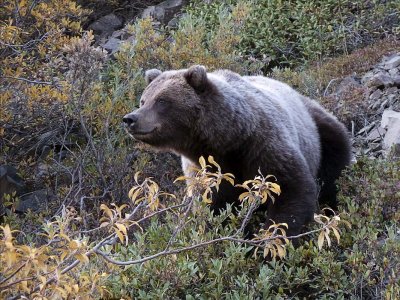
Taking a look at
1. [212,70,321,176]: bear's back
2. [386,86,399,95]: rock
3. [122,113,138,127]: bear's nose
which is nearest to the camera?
[122,113,138,127]: bear's nose

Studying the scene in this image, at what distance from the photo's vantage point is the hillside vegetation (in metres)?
3.88

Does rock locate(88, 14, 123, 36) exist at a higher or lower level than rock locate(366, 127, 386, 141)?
lower

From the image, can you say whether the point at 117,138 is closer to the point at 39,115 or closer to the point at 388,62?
the point at 39,115

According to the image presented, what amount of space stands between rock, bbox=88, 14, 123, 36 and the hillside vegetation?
11.8 inches

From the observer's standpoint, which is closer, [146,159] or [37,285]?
[37,285]

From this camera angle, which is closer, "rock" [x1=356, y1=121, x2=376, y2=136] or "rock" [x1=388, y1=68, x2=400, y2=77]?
"rock" [x1=356, y1=121, x2=376, y2=136]

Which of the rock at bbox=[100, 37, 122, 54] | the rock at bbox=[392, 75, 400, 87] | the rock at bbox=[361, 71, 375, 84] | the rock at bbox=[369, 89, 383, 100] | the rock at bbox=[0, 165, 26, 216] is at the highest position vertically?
the rock at bbox=[392, 75, 400, 87]

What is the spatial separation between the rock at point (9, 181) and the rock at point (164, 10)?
5275 millimetres

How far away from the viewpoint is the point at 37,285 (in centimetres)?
335

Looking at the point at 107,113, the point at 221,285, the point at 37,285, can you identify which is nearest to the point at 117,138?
the point at 107,113

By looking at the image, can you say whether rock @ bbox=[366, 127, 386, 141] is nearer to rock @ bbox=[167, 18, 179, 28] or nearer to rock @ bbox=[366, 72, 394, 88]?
rock @ bbox=[366, 72, 394, 88]

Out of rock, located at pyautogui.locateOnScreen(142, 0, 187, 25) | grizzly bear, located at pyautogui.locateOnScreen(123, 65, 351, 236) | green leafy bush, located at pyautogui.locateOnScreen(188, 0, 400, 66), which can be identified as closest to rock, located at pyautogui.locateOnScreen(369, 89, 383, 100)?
green leafy bush, located at pyautogui.locateOnScreen(188, 0, 400, 66)

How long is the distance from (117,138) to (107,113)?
0.39 metres

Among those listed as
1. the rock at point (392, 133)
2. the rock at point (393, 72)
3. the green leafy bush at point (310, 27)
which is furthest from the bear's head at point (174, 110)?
the green leafy bush at point (310, 27)
